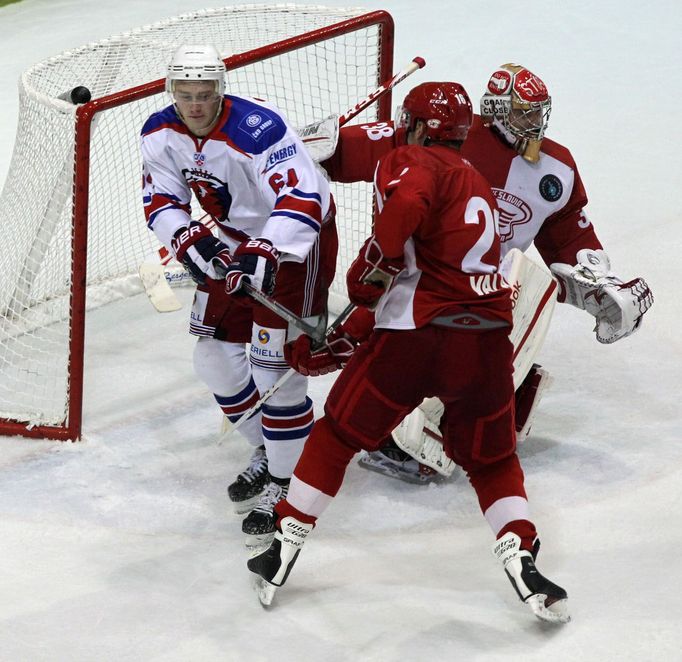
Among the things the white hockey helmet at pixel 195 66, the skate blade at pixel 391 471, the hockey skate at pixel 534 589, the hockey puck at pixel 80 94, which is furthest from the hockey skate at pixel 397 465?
the hockey puck at pixel 80 94

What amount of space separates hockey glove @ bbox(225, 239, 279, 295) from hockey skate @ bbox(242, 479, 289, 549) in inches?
22.1

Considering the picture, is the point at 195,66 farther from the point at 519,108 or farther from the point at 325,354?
the point at 519,108

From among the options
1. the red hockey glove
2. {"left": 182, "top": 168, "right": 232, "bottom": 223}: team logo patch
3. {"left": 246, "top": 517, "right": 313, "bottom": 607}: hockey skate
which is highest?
{"left": 182, "top": 168, "right": 232, "bottom": 223}: team logo patch

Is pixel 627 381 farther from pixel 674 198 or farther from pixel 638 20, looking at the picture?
pixel 638 20

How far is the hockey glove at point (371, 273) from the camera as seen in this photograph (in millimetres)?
2338

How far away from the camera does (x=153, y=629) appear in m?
→ 2.45

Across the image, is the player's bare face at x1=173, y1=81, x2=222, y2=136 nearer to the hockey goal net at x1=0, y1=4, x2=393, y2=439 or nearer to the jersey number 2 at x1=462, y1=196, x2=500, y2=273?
the hockey goal net at x1=0, y1=4, x2=393, y2=439

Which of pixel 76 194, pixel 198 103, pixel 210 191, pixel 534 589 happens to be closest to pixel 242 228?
pixel 210 191

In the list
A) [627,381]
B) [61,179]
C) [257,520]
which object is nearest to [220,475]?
[257,520]

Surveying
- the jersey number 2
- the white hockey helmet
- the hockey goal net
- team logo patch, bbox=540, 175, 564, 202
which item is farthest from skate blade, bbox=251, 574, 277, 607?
team logo patch, bbox=540, 175, 564, 202

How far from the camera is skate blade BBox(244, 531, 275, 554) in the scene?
9.17ft

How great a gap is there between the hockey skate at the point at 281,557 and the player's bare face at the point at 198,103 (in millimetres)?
901

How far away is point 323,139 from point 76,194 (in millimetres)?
656

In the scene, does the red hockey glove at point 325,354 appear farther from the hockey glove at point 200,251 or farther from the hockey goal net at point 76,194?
the hockey goal net at point 76,194
